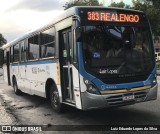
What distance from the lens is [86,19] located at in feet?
29.0

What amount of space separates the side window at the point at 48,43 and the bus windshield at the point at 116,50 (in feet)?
7.15

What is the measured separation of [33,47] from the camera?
13.4 meters

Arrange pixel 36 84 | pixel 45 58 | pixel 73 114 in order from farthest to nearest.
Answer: pixel 36 84
pixel 45 58
pixel 73 114

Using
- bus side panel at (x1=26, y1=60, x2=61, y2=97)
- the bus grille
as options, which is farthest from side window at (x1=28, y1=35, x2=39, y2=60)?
the bus grille

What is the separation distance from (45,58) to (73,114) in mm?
2144

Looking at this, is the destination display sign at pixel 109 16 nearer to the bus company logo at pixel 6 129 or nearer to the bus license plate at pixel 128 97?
the bus license plate at pixel 128 97

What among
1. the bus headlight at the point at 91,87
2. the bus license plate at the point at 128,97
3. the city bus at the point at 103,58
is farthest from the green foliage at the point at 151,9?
the bus headlight at the point at 91,87

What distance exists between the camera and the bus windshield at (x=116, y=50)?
8.77 meters

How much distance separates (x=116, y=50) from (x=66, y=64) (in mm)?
1596

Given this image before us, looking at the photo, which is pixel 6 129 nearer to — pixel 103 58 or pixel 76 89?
pixel 76 89

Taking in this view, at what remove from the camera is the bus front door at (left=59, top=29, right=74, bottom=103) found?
955 centimetres

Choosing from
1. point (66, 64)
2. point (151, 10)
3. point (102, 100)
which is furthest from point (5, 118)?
point (151, 10)

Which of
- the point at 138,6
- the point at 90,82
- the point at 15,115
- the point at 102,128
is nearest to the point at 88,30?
the point at 90,82

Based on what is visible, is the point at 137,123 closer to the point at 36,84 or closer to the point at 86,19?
the point at 86,19
